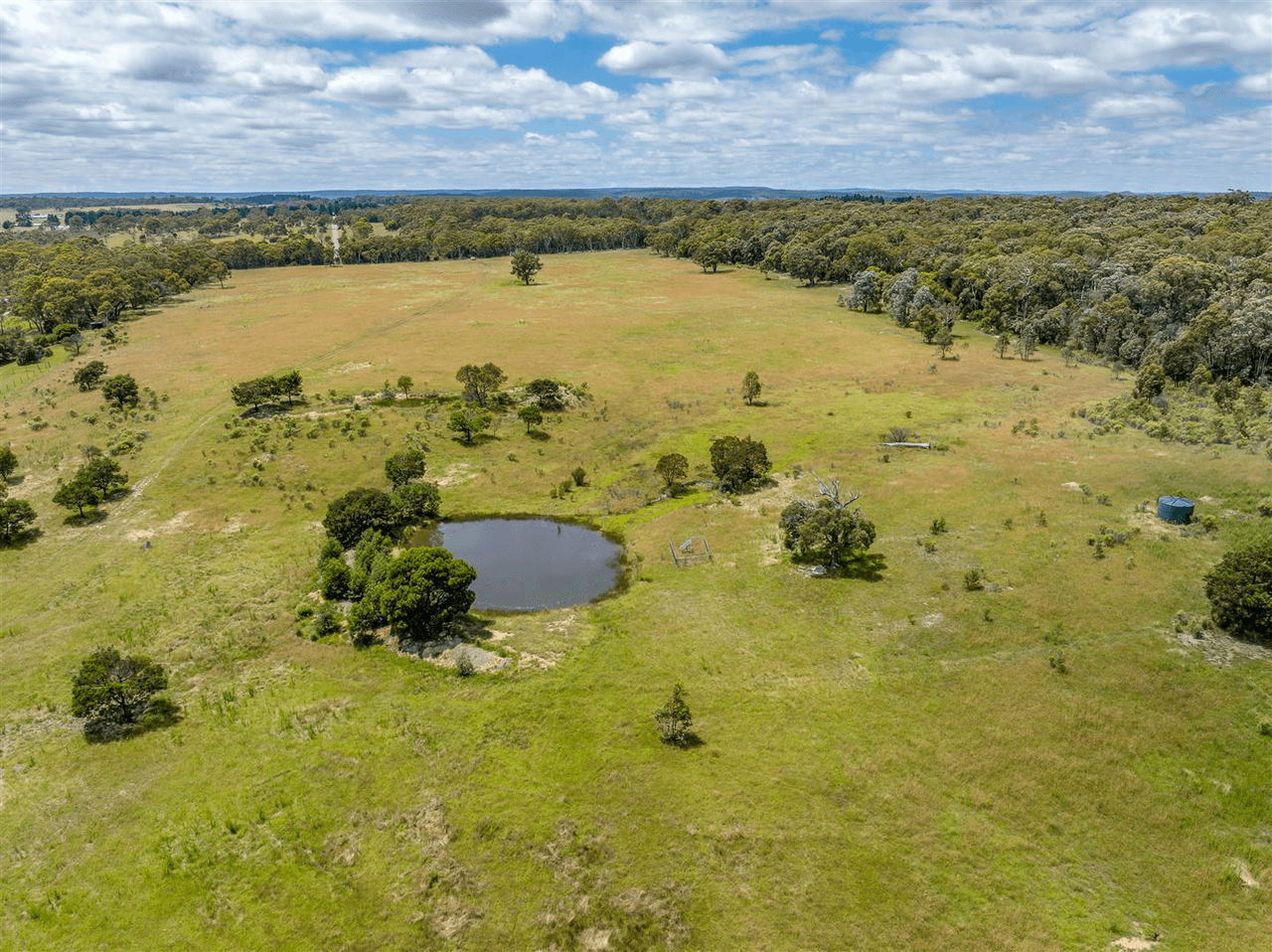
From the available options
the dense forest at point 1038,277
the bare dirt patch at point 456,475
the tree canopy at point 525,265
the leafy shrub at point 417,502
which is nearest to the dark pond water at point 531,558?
the leafy shrub at point 417,502

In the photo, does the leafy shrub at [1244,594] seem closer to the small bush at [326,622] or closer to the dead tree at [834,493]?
the dead tree at [834,493]

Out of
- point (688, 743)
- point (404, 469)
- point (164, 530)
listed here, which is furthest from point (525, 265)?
point (688, 743)

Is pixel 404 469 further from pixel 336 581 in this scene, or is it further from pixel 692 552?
pixel 692 552

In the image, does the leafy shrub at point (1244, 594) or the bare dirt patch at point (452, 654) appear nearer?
the leafy shrub at point (1244, 594)

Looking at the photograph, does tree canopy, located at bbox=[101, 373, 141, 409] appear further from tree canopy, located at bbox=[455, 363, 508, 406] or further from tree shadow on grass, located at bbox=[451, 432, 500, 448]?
tree shadow on grass, located at bbox=[451, 432, 500, 448]

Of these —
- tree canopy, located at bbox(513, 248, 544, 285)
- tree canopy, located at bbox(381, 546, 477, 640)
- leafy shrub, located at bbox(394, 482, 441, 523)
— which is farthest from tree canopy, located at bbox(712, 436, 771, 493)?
tree canopy, located at bbox(513, 248, 544, 285)

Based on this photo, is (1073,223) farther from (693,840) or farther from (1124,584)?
(693,840)
